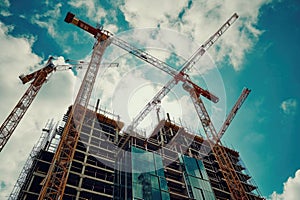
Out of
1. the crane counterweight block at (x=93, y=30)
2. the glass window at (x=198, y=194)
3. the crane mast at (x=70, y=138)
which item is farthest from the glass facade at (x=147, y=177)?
the crane counterweight block at (x=93, y=30)

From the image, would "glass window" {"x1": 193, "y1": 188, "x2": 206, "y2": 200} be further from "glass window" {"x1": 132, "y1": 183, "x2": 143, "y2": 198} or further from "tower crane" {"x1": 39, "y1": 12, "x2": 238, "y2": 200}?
"tower crane" {"x1": 39, "y1": 12, "x2": 238, "y2": 200}

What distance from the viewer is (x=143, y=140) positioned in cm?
4856

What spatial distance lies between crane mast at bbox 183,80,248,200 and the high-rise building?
3.64 meters

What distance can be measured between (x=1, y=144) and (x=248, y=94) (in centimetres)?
5760

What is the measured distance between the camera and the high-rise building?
114 feet

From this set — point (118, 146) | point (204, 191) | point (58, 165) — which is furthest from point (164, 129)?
point (58, 165)

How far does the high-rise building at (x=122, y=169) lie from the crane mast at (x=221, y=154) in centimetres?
364

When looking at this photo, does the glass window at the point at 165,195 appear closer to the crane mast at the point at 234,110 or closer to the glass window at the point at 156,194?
the glass window at the point at 156,194

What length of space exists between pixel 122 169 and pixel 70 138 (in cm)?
1187

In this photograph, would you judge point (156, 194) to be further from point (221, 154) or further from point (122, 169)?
point (221, 154)

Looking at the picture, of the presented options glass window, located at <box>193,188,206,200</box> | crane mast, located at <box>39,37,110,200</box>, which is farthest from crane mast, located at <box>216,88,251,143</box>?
crane mast, located at <box>39,37,110,200</box>

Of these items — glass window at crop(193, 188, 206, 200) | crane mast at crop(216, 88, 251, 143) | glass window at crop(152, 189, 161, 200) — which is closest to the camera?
glass window at crop(152, 189, 161, 200)

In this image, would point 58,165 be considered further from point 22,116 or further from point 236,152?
point 236,152

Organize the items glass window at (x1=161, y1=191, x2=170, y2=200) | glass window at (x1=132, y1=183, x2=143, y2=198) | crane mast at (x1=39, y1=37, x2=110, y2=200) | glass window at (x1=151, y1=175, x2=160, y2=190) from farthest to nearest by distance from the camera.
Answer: glass window at (x1=151, y1=175, x2=160, y2=190) < glass window at (x1=161, y1=191, x2=170, y2=200) < glass window at (x1=132, y1=183, x2=143, y2=198) < crane mast at (x1=39, y1=37, x2=110, y2=200)
